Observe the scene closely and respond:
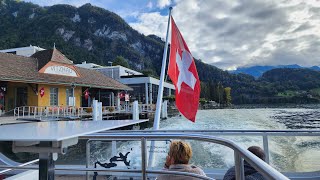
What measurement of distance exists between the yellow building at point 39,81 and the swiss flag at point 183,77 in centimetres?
1640

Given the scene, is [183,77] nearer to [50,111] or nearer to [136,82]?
[50,111]

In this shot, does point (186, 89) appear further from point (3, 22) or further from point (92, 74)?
point (3, 22)

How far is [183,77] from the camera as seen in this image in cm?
680

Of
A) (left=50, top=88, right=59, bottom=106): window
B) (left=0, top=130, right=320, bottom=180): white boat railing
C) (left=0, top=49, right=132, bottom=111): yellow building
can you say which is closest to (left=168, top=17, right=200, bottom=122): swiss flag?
(left=0, top=130, right=320, bottom=180): white boat railing

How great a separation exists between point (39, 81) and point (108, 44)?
12669 cm

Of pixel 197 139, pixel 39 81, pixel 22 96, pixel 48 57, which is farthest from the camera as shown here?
pixel 48 57

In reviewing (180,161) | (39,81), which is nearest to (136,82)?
(39,81)

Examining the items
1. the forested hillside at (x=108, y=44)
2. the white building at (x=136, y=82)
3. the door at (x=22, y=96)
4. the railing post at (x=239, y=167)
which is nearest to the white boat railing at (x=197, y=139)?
the railing post at (x=239, y=167)

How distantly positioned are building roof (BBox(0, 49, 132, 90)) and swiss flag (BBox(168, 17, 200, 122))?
16.0 meters

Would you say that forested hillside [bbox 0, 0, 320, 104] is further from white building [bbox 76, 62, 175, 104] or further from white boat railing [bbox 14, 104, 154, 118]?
white boat railing [bbox 14, 104, 154, 118]

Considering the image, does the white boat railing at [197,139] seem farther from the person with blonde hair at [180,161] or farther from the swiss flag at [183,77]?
the swiss flag at [183,77]

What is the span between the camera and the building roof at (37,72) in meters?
20.5

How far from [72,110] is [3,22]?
349 feet

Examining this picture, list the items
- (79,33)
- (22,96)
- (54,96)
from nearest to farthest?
(22,96)
(54,96)
(79,33)
